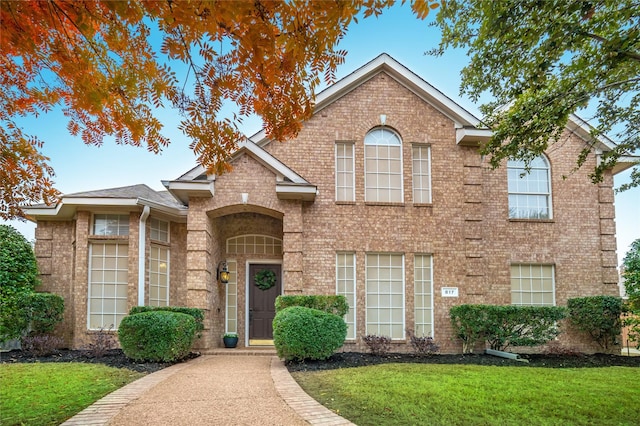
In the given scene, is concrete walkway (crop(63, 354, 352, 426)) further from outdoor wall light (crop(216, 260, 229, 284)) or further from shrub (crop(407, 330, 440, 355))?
outdoor wall light (crop(216, 260, 229, 284))

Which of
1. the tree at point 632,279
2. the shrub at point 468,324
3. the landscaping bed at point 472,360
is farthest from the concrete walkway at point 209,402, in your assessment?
the tree at point 632,279

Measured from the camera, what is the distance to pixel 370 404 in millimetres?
6703

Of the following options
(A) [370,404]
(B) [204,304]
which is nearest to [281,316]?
(B) [204,304]

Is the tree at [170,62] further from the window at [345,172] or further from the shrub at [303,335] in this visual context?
the window at [345,172]

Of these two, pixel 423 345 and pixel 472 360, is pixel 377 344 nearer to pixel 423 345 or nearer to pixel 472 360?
pixel 423 345

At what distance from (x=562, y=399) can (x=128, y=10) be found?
7.25 metres

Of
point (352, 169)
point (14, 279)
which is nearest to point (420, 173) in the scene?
point (352, 169)

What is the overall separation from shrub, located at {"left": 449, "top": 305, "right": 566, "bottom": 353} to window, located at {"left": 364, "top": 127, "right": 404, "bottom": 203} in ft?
11.3

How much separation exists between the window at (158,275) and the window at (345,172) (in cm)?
508

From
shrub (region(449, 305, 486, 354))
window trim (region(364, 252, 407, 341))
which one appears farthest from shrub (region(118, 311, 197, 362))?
shrub (region(449, 305, 486, 354))

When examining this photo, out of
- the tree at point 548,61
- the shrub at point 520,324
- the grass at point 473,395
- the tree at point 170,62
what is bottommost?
the grass at point 473,395

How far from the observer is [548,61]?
723 cm

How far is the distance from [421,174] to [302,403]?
28.2 feet

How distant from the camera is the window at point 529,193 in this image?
1473 cm
